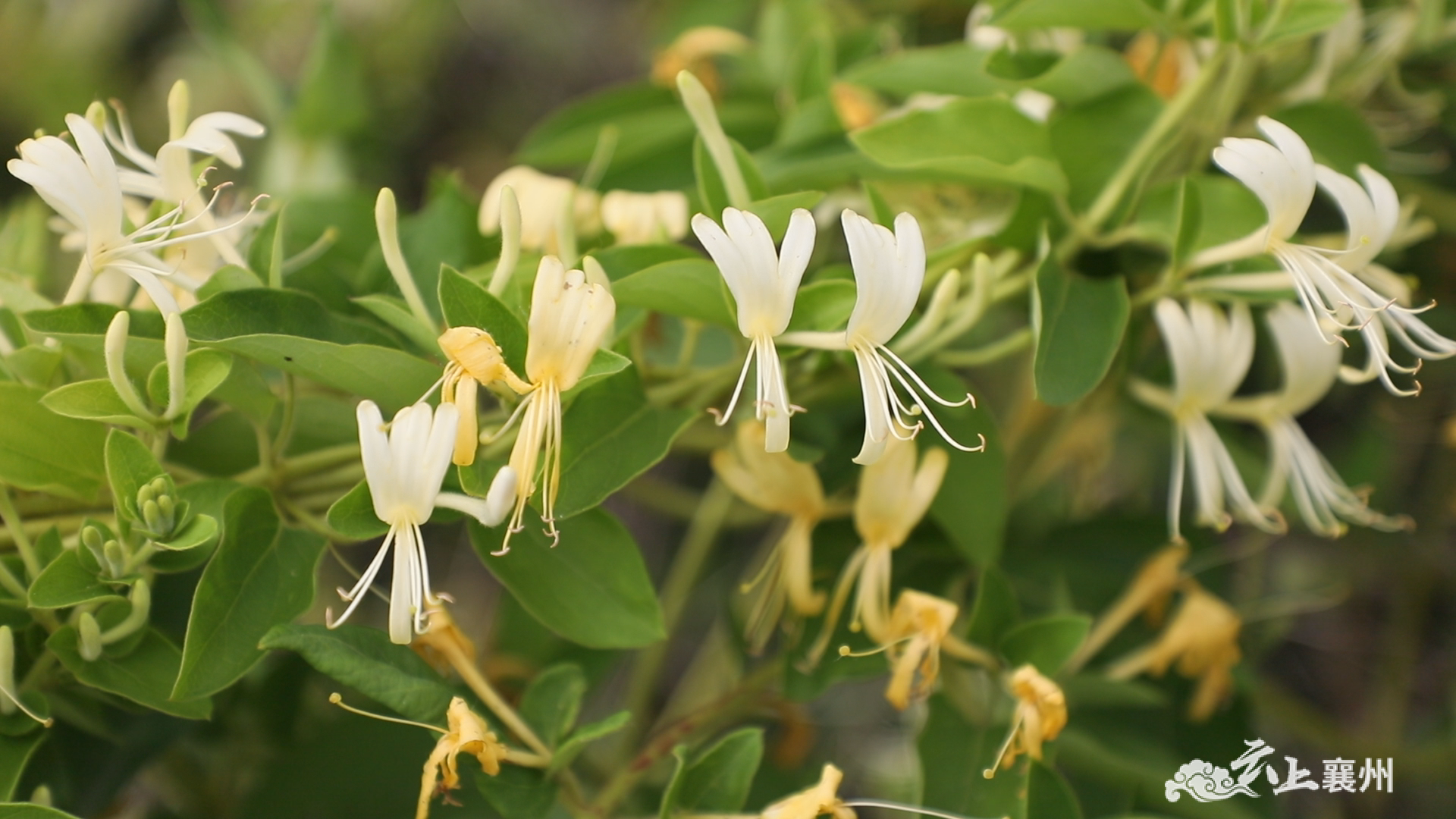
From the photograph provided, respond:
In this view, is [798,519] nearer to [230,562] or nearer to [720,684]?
[230,562]

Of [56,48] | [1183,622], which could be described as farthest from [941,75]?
[56,48]

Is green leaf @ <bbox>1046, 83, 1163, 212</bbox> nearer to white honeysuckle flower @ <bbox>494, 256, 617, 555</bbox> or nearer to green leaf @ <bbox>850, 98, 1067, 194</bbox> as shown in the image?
green leaf @ <bbox>850, 98, 1067, 194</bbox>

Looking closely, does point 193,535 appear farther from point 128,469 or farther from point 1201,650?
point 1201,650

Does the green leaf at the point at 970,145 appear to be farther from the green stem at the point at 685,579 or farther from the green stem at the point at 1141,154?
the green stem at the point at 685,579

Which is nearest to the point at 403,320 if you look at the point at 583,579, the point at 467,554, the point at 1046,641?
the point at 583,579

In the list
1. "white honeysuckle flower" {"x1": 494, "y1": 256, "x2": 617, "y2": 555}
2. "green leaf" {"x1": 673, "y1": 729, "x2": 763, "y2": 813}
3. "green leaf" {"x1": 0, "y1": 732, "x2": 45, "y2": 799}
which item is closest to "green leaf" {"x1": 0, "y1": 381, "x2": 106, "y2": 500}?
"green leaf" {"x1": 0, "y1": 732, "x2": 45, "y2": 799}

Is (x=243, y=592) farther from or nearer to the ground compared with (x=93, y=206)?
nearer to the ground

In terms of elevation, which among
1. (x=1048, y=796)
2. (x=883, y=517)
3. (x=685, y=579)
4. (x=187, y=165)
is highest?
(x=187, y=165)
